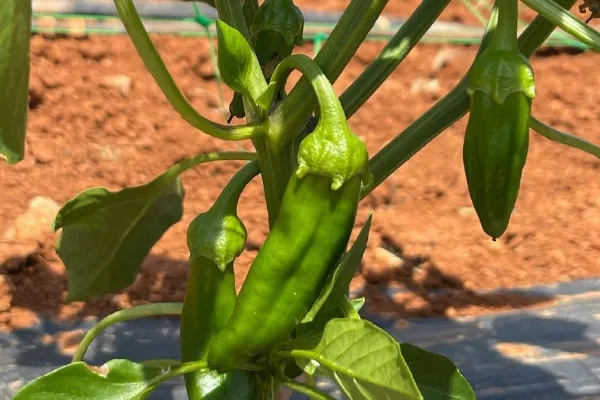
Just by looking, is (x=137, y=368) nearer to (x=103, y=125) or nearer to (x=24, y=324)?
(x=24, y=324)

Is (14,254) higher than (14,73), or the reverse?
(14,73)

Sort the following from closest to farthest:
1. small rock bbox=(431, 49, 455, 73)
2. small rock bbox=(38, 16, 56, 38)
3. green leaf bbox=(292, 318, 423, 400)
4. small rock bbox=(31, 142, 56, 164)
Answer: green leaf bbox=(292, 318, 423, 400)
small rock bbox=(31, 142, 56, 164)
small rock bbox=(38, 16, 56, 38)
small rock bbox=(431, 49, 455, 73)

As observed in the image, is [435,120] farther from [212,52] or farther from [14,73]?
[212,52]

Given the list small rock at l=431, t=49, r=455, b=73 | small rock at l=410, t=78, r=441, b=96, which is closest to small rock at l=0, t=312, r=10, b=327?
small rock at l=410, t=78, r=441, b=96

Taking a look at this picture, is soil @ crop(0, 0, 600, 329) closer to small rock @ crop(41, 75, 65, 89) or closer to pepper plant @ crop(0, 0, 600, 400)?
small rock @ crop(41, 75, 65, 89)

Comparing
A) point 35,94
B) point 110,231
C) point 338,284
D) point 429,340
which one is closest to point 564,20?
point 338,284

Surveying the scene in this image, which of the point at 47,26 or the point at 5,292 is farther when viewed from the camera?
the point at 47,26
